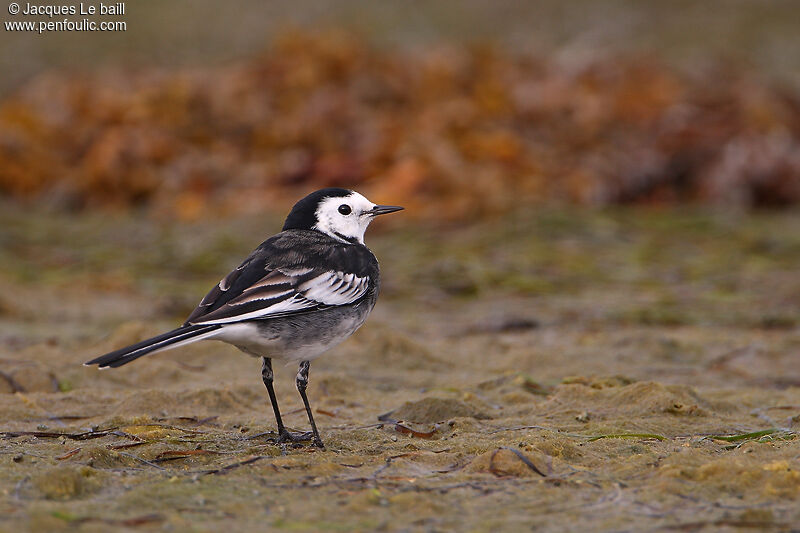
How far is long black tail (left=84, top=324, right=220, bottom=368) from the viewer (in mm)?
4141

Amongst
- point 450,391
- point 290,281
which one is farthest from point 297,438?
point 450,391

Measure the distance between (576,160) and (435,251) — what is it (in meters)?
4.73

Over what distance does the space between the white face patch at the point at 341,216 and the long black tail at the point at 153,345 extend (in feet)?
4.57

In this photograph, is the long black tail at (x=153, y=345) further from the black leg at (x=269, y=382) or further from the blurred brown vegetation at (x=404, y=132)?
the blurred brown vegetation at (x=404, y=132)

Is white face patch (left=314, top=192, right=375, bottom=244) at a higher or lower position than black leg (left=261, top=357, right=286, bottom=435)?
higher

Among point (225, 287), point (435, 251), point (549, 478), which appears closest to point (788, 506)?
point (549, 478)

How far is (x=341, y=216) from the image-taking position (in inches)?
228

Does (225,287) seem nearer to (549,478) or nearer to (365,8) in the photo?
(549,478)

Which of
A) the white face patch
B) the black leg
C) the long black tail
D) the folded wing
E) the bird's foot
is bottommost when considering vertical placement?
the bird's foot

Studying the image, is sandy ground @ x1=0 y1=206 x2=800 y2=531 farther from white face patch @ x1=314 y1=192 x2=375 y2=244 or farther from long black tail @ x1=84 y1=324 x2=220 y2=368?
white face patch @ x1=314 y1=192 x2=375 y2=244

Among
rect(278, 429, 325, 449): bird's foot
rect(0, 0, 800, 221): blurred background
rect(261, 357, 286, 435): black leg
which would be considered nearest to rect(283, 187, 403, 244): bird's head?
rect(261, 357, 286, 435): black leg

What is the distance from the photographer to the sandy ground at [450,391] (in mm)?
3561

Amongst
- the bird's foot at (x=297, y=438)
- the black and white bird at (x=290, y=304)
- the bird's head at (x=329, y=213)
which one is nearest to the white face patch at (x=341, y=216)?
the bird's head at (x=329, y=213)

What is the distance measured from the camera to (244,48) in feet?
72.8
